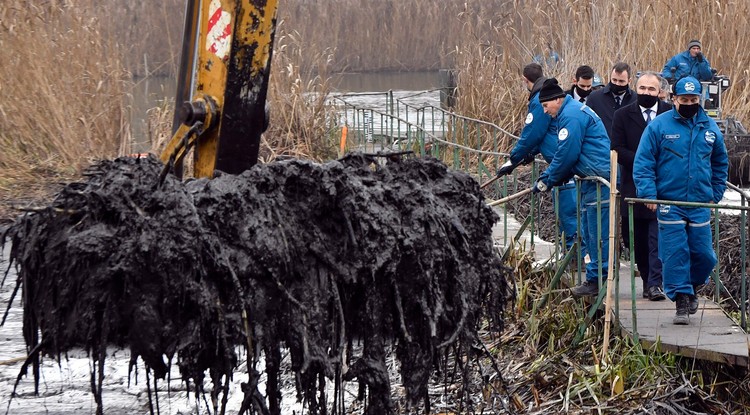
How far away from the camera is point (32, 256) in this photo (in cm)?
386

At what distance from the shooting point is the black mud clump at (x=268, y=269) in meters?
3.74

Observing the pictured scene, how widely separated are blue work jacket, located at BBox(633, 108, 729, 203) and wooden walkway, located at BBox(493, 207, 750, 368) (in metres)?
0.75

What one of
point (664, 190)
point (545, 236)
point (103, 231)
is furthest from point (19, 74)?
point (103, 231)

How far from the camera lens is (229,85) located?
4.72 m

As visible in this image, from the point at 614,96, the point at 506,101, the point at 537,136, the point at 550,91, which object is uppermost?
the point at 506,101

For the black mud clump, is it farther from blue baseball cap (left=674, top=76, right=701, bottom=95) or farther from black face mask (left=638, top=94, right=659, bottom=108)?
black face mask (left=638, top=94, right=659, bottom=108)

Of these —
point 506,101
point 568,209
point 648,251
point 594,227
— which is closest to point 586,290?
point 594,227

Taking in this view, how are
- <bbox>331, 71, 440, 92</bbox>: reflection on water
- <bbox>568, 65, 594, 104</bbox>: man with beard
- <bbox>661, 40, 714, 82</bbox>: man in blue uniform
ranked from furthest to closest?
<bbox>331, 71, 440, 92</bbox>: reflection on water
<bbox>661, 40, 714, 82</bbox>: man in blue uniform
<bbox>568, 65, 594, 104</bbox>: man with beard

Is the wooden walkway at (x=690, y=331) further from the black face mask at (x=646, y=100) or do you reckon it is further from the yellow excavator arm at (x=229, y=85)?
the yellow excavator arm at (x=229, y=85)

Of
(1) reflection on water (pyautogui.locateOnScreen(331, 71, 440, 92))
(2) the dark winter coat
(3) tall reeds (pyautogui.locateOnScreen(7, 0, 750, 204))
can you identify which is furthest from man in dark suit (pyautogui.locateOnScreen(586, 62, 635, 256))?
(1) reflection on water (pyautogui.locateOnScreen(331, 71, 440, 92))

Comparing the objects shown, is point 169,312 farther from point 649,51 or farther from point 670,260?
point 649,51

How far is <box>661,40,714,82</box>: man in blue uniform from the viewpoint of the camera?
42.9ft

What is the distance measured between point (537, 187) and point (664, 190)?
960 millimetres

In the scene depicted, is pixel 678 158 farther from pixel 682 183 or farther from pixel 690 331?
pixel 690 331
